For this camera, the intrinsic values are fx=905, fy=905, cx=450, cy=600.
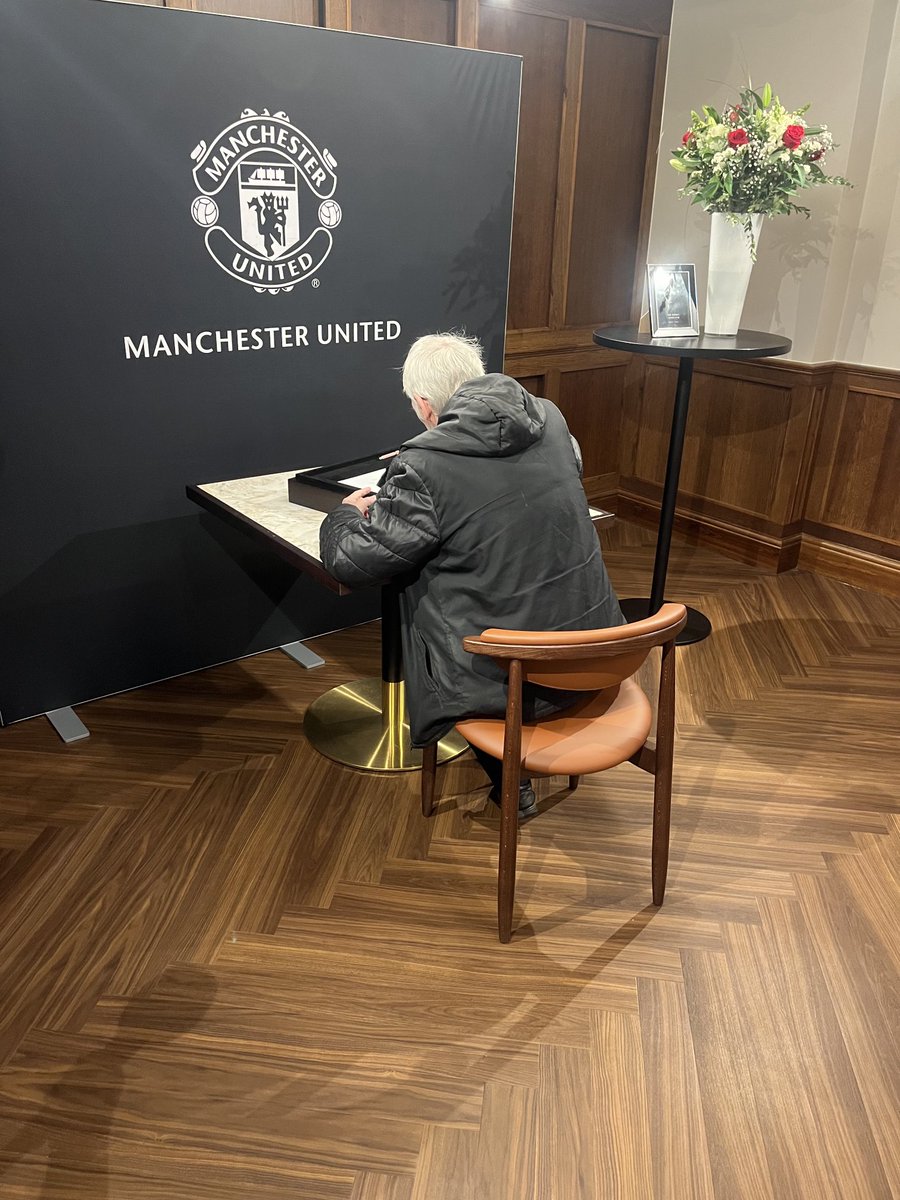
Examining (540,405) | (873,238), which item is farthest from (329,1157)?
(873,238)

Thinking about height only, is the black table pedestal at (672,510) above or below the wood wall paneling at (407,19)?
below

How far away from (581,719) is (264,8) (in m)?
2.51

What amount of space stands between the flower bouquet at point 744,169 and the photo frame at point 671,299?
91 mm

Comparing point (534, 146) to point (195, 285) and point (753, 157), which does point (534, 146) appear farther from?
point (195, 285)

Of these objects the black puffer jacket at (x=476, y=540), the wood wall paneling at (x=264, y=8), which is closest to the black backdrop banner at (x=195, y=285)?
the wood wall paneling at (x=264, y=8)

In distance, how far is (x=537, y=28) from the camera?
12.0 ft

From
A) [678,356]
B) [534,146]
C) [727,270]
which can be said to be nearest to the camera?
[678,356]

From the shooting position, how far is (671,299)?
3264 millimetres

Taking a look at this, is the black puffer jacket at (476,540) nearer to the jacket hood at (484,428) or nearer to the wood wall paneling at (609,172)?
the jacket hood at (484,428)

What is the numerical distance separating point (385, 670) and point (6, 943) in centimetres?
123

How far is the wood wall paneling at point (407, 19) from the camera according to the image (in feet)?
10.3

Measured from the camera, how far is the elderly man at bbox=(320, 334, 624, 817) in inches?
76.3

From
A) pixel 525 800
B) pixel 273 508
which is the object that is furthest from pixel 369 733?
pixel 273 508

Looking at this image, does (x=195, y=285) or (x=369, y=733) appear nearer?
(x=195, y=285)
